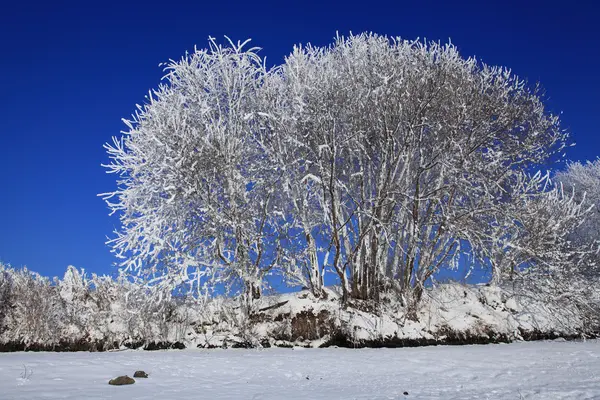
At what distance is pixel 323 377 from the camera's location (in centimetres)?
810

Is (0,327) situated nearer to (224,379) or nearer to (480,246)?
(224,379)

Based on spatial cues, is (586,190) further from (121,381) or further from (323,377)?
(121,381)

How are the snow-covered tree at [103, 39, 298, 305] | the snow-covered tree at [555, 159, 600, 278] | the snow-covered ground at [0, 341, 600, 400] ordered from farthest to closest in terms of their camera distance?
the snow-covered tree at [555, 159, 600, 278], the snow-covered tree at [103, 39, 298, 305], the snow-covered ground at [0, 341, 600, 400]

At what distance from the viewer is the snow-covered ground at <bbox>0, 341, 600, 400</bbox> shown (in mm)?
6176

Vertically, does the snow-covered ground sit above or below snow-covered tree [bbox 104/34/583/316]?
below

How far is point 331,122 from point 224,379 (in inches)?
343

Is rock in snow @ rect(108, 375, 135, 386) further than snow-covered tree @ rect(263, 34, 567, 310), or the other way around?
snow-covered tree @ rect(263, 34, 567, 310)

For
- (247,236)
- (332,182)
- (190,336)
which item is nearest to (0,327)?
(190,336)

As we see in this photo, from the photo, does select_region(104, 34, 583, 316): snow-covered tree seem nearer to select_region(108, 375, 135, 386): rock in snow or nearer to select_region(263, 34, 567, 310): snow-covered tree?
select_region(263, 34, 567, 310): snow-covered tree

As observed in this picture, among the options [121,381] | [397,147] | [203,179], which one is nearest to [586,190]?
[397,147]

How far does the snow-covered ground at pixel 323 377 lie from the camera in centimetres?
618

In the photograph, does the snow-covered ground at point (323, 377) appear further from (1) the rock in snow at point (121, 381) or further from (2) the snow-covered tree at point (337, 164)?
(2) the snow-covered tree at point (337, 164)

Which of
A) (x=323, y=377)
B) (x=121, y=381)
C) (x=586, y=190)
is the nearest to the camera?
(x=121, y=381)

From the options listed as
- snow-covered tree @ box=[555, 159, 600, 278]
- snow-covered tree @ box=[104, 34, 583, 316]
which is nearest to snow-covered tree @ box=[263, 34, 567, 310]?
snow-covered tree @ box=[104, 34, 583, 316]
